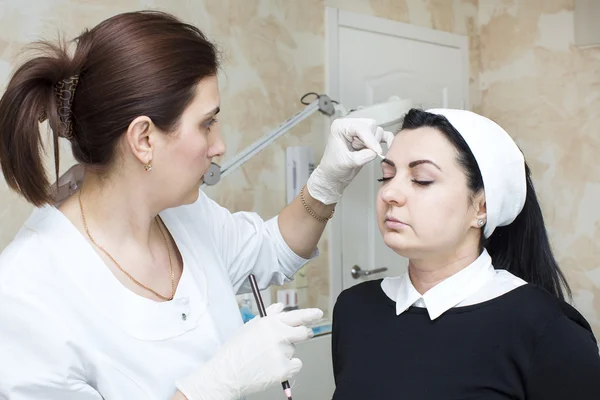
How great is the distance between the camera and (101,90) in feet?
3.45

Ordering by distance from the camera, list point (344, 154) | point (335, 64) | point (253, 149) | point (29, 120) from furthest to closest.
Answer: point (335, 64) → point (253, 149) → point (344, 154) → point (29, 120)

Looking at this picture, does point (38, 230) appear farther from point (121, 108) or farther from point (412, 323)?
point (412, 323)

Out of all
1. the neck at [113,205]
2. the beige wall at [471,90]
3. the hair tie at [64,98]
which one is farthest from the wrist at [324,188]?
the beige wall at [471,90]

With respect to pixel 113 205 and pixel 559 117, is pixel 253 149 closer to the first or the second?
pixel 113 205

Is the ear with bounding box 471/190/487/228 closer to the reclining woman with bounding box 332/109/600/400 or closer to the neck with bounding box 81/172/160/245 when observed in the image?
the reclining woman with bounding box 332/109/600/400

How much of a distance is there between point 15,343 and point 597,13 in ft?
9.29

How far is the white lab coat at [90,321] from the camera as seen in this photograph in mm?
973

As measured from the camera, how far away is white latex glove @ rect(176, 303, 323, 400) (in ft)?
3.54

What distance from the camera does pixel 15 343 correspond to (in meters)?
0.97

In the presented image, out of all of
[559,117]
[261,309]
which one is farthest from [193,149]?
[559,117]

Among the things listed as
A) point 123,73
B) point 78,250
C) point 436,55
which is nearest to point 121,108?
point 123,73

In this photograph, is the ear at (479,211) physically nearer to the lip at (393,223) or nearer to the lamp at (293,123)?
the lip at (393,223)

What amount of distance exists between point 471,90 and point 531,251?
7.33ft

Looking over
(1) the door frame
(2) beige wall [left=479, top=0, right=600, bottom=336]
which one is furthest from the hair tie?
(2) beige wall [left=479, top=0, right=600, bottom=336]
